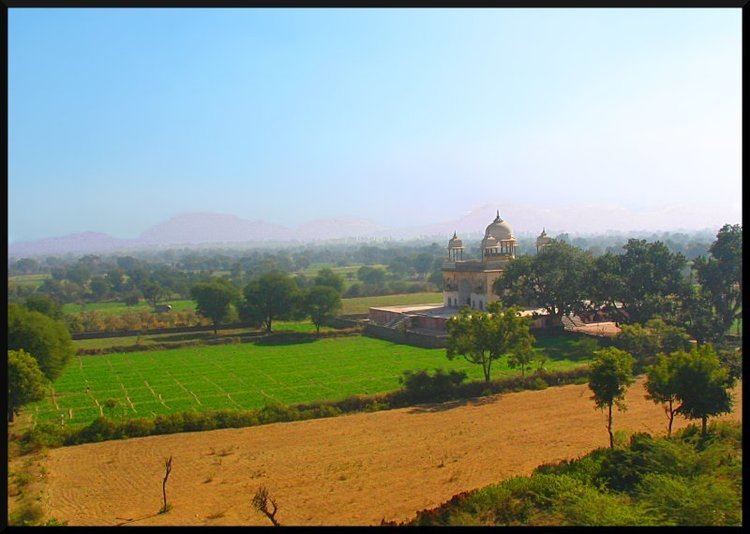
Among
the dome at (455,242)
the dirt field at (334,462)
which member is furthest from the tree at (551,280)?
the dirt field at (334,462)

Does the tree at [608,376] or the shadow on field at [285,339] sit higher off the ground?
the tree at [608,376]

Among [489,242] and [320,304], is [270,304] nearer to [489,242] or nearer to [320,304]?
[320,304]

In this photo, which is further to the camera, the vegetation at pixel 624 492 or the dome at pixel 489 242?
the dome at pixel 489 242

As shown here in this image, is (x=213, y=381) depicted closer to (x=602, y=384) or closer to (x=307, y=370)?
(x=307, y=370)

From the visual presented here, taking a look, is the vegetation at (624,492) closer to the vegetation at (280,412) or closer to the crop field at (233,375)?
the vegetation at (280,412)

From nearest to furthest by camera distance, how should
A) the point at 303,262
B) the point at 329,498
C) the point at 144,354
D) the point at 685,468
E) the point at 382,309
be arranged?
1. the point at 685,468
2. the point at 329,498
3. the point at 144,354
4. the point at 382,309
5. the point at 303,262

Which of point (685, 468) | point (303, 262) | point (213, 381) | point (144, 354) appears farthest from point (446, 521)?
point (303, 262)
